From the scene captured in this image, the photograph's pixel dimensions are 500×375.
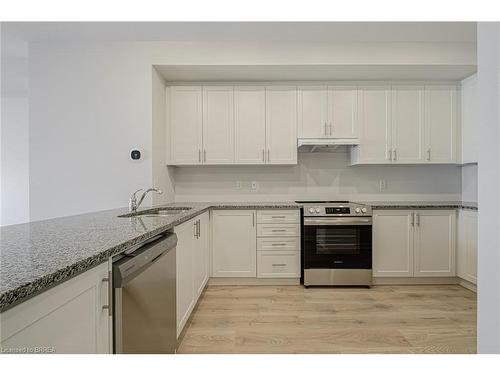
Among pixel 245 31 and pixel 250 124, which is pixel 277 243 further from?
pixel 245 31

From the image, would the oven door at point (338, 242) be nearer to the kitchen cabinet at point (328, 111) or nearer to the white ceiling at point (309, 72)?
the kitchen cabinet at point (328, 111)

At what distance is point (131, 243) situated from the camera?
1.33 m

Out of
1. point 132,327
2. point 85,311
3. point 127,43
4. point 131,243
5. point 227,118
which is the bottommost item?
point 132,327

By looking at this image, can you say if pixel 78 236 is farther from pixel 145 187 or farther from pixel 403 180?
pixel 403 180

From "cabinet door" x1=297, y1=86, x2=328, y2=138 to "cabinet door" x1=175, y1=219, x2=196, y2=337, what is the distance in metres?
1.92

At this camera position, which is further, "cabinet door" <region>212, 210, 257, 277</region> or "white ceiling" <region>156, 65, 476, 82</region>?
"cabinet door" <region>212, 210, 257, 277</region>

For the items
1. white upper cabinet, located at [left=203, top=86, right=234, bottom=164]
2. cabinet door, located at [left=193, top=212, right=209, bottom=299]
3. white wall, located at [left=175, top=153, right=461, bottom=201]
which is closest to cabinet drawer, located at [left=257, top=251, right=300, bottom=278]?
cabinet door, located at [left=193, top=212, right=209, bottom=299]

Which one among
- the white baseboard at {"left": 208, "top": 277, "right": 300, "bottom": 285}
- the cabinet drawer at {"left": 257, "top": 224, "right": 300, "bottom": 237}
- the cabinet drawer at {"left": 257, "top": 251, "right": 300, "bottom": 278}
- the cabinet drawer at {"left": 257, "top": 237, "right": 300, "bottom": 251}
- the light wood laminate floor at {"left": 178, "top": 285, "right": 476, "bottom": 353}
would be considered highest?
the cabinet drawer at {"left": 257, "top": 224, "right": 300, "bottom": 237}

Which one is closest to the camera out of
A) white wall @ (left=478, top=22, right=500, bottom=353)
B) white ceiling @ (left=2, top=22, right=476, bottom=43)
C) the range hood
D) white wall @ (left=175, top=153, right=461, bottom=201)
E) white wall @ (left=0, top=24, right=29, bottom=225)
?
white wall @ (left=478, top=22, right=500, bottom=353)

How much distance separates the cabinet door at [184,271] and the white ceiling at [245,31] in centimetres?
189

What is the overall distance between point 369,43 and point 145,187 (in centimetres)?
282

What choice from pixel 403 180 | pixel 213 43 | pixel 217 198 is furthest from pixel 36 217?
pixel 403 180

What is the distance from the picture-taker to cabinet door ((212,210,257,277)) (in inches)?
145

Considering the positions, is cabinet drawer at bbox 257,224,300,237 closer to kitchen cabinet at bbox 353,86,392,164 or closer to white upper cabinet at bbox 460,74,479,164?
kitchen cabinet at bbox 353,86,392,164
